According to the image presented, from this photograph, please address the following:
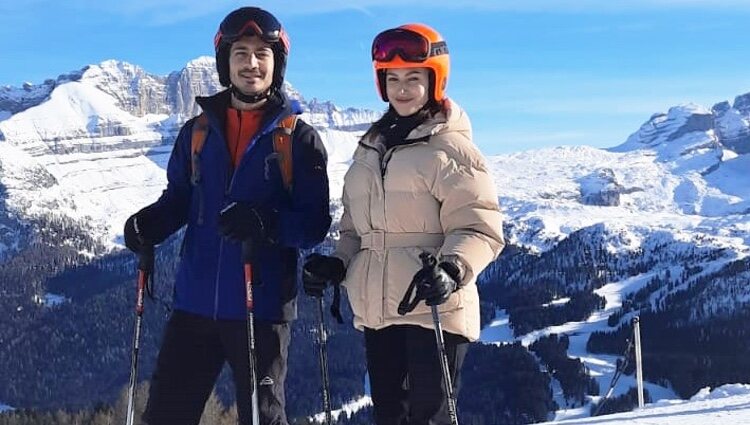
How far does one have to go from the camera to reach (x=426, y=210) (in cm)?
434

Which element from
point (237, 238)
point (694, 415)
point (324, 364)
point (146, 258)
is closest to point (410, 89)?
point (237, 238)

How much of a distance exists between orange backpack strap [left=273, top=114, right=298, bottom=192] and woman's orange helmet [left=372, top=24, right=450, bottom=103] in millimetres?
590

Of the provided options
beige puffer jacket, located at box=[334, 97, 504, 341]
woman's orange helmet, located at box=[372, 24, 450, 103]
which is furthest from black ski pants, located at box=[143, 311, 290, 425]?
woman's orange helmet, located at box=[372, 24, 450, 103]

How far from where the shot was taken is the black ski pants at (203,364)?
14.6 feet

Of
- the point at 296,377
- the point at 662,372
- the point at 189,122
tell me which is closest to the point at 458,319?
the point at 189,122

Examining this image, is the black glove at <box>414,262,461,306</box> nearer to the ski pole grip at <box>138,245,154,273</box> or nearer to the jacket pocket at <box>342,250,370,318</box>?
the jacket pocket at <box>342,250,370,318</box>

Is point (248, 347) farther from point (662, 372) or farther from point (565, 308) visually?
point (565, 308)

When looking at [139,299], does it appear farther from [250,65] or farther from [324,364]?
[250,65]

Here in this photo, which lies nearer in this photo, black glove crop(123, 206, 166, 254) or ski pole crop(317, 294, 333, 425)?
ski pole crop(317, 294, 333, 425)

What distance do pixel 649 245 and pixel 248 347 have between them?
7323 inches

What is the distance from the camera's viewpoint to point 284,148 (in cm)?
462

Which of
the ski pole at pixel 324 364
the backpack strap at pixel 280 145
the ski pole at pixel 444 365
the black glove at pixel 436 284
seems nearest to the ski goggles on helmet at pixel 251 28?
the backpack strap at pixel 280 145

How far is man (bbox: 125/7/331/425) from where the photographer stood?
448cm

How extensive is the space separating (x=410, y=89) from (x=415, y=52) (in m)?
0.19
